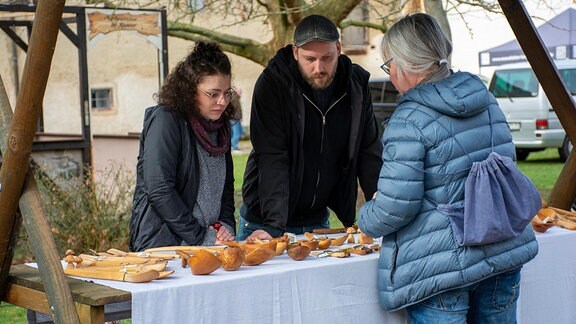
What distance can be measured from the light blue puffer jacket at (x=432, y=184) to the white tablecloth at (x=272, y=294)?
196 millimetres

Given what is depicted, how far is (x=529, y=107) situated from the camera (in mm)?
15797

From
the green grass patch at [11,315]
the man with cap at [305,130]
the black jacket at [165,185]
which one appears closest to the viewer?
the black jacket at [165,185]

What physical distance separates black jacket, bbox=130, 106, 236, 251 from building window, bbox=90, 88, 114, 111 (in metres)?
19.1

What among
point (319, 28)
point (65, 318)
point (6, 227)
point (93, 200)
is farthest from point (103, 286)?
point (93, 200)

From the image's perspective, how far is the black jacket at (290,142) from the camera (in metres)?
3.59

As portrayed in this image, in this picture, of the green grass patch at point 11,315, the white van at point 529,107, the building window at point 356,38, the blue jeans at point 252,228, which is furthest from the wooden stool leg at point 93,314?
the building window at point 356,38

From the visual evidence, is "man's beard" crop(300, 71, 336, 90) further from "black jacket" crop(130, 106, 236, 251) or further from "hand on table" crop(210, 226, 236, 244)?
"hand on table" crop(210, 226, 236, 244)

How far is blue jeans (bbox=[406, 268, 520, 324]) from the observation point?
277cm

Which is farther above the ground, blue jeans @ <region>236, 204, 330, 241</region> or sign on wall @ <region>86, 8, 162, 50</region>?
sign on wall @ <region>86, 8, 162, 50</region>

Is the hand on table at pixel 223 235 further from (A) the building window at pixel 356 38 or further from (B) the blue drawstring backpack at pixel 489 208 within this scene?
(A) the building window at pixel 356 38

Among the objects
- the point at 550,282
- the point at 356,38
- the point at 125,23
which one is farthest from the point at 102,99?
the point at 550,282

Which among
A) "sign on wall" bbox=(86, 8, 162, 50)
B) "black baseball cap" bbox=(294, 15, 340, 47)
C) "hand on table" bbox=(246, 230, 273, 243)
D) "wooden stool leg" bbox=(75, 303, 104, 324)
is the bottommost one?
"wooden stool leg" bbox=(75, 303, 104, 324)

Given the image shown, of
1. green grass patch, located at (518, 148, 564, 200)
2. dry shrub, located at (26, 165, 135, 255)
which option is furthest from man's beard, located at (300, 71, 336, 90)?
green grass patch, located at (518, 148, 564, 200)

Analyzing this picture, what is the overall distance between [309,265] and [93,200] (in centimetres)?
417
